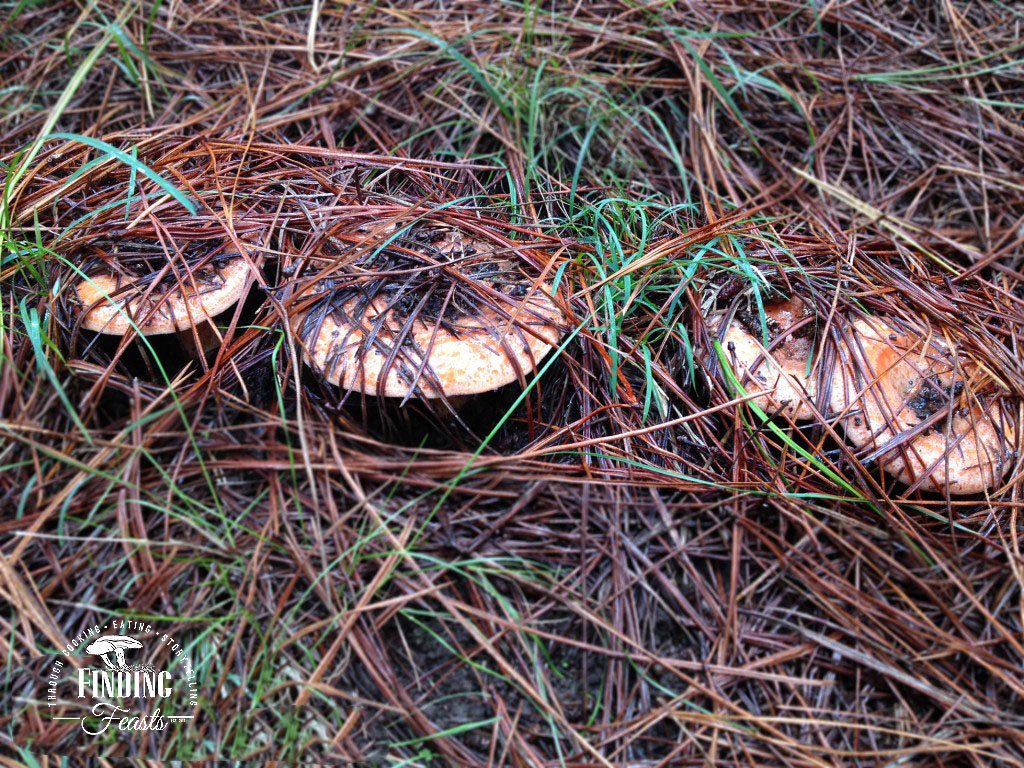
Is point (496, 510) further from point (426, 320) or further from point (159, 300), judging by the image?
point (159, 300)

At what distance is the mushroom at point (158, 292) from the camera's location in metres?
1.73

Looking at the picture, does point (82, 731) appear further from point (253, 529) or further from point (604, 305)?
point (604, 305)

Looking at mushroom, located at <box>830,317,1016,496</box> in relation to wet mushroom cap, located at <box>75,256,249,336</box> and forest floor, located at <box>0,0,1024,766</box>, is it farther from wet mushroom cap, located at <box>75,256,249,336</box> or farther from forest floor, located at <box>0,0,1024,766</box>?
wet mushroom cap, located at <box>75,256,249,336</box>

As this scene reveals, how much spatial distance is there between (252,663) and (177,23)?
239 cm

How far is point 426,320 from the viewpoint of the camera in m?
1.74

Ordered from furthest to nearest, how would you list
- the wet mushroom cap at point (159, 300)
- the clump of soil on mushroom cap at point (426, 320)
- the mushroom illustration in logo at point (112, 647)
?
the wet mushroom cap at point (159, 300) → the clump of soil on mushroom cap at point (426, 320) → the mushroom illustration in logo at point (112, 647)

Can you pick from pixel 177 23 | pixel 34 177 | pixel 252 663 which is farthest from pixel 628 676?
pixel 177 23

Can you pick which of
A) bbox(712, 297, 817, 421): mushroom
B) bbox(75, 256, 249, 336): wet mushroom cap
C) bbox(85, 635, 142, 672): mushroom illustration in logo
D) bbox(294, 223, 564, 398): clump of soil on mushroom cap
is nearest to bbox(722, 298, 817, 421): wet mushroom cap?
bbox(712, 297, 817, 421): mushroom

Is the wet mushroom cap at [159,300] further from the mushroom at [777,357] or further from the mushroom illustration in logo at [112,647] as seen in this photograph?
the mushroom at [777,357]

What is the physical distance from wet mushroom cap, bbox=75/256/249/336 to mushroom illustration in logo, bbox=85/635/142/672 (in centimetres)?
72

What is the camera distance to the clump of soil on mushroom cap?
5.33ft

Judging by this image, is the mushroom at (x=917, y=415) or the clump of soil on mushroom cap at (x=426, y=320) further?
the mushroom at (x=917, y=415)

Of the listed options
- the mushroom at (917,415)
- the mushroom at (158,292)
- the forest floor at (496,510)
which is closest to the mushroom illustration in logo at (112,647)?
the forest floor at (496,510)

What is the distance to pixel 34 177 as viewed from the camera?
2023 millimetres
